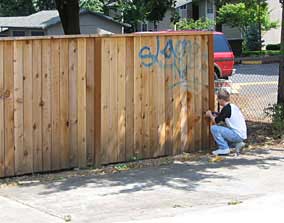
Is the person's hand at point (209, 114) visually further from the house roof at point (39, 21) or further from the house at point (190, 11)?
the house at point (190, 11)

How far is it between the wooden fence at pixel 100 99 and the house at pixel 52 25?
29.3 metres

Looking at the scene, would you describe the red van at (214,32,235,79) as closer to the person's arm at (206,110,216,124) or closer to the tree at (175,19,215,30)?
the person's arm at (206,110,216,124)

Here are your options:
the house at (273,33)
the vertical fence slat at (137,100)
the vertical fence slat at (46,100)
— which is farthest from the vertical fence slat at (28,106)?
the house at (273,33)

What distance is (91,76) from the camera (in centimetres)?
888

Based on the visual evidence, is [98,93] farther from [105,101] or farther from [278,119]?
[278,119]

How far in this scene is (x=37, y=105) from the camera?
8.47m

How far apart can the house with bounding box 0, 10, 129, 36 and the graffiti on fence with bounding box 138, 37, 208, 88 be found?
95.9 feet

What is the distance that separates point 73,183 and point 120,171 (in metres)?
0.96

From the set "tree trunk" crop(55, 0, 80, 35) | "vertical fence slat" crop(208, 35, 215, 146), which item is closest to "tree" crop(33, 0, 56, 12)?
"tree trunk" crop(55, 0, 80, 35)

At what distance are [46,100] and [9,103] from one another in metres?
0.53

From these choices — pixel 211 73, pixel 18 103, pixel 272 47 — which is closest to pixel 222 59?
pixel 211 73

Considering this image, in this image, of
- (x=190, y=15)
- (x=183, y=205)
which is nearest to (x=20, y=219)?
(x=183, y=205)

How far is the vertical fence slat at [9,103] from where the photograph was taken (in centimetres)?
817

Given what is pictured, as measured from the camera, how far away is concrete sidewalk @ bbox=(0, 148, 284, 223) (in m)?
6.37
